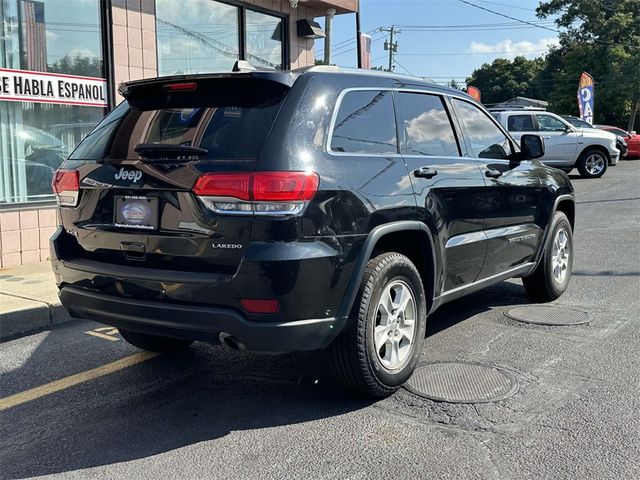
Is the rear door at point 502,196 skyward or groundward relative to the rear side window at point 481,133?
groundward

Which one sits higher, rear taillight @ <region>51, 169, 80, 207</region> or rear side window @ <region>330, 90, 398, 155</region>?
rear side window @ <region>330, 90, 398, 155</region>

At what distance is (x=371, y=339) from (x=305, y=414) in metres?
0.57

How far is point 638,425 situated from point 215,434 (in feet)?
7.34

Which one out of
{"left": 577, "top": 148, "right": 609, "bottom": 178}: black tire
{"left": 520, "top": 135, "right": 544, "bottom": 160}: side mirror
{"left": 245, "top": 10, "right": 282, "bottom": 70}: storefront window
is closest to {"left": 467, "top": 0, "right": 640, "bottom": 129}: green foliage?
{"left": 577, "top": 148, "right": 609, "bottom": 178}: black tire

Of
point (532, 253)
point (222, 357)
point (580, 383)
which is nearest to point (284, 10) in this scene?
point (532, 253)

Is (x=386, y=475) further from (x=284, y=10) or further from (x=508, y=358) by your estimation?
(x=284, y=10)

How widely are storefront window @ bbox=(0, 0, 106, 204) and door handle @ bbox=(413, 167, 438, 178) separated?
5912 mm

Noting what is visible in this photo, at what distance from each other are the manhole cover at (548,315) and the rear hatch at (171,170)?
3164 millimetres

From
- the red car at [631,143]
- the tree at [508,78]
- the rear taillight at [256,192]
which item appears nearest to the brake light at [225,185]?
the rear taillight at [256,192]

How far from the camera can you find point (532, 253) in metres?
5.69

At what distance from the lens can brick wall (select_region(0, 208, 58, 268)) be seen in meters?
7.77

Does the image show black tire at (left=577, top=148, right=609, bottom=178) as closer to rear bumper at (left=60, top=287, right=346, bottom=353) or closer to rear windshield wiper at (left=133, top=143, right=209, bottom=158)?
rear bumper at (left=60, top=287, right=346, bottom=353)

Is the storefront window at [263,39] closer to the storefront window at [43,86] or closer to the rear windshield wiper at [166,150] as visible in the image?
the storefront window at [43,86]

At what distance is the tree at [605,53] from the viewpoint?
39.2 m
